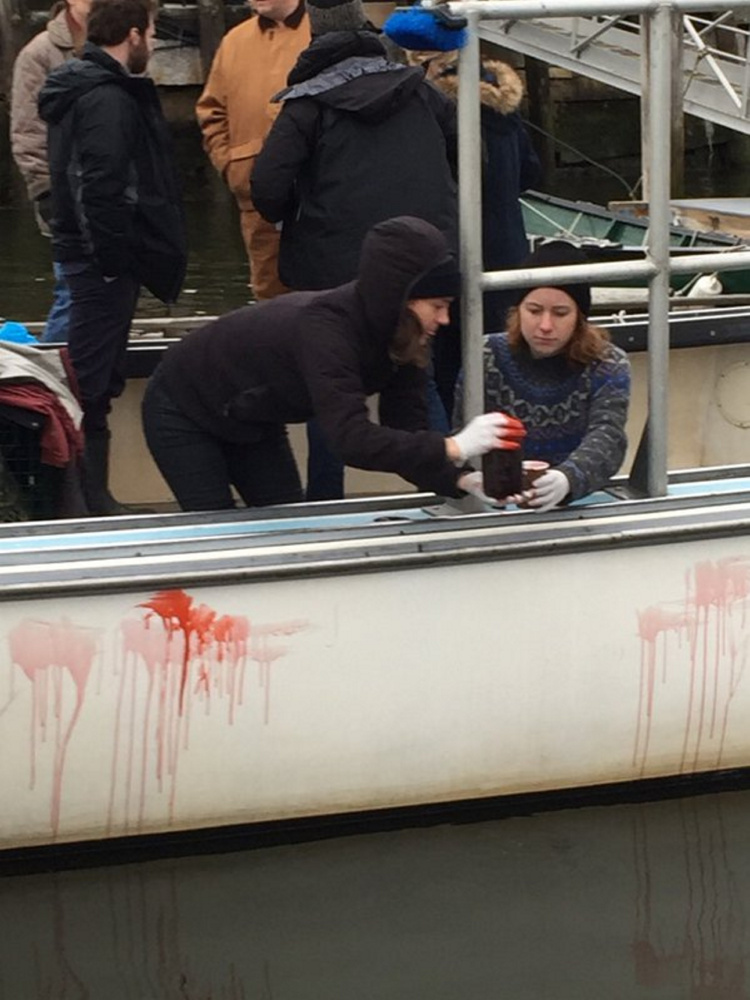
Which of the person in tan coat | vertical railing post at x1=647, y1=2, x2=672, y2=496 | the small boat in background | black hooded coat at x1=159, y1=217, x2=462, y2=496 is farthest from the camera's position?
the small boat in background

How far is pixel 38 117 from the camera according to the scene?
5.60 meters

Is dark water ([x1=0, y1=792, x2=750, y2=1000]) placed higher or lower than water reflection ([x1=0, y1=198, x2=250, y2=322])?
lower

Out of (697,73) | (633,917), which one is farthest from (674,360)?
(697,73)

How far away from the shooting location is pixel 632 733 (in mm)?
4543

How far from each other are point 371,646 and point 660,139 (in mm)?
1264

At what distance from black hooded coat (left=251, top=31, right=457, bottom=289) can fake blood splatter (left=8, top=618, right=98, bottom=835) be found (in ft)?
3.96

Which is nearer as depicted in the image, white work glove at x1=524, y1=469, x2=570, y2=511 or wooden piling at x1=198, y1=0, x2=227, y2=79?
white work glove at x1=524, y1=469, x2=570, y2=511

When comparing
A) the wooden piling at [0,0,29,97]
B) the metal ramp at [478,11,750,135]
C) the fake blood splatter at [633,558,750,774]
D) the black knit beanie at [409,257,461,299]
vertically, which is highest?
the wooden piling at [0,0,29,97]

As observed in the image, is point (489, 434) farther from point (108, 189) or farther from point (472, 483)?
point (108, 189)

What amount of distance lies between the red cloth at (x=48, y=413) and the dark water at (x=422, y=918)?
38.3 inches

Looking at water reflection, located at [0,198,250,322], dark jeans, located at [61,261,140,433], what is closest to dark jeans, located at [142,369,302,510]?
dark jeans, located at [61,261,140,433]

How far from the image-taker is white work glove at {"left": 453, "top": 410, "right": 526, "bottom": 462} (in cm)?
402

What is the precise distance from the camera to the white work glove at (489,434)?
4020mm

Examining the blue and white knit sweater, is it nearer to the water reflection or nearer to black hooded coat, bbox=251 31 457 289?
black hooded coat, bbox=251 31 457 289
